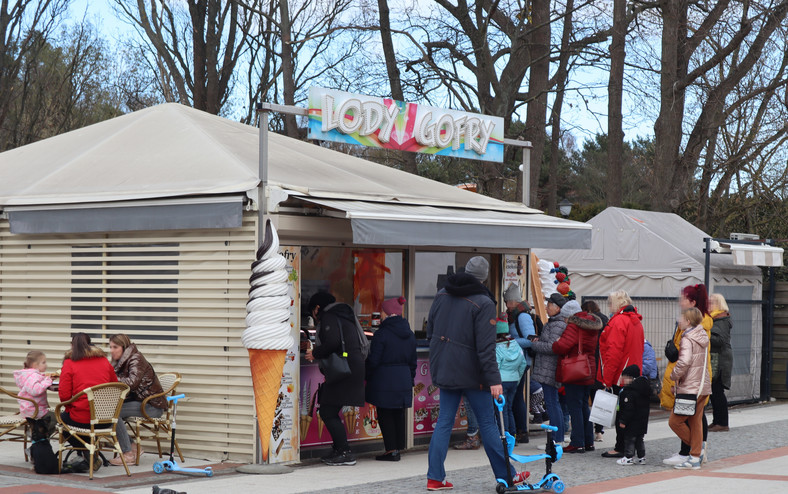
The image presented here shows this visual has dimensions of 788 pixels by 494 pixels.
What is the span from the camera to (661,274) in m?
16.0

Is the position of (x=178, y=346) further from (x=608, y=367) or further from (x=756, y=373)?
(x=756, y=373)

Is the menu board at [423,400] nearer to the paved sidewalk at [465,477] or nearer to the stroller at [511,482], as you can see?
the paved sidewalk at [465,477]

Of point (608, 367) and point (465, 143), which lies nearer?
point (608, 367)

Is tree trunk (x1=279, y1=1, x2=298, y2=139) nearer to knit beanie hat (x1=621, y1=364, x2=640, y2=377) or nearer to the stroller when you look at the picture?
knit beanie hat (x1=621, y1=364, x2=640, y2=377)

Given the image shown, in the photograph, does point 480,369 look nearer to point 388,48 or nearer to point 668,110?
point 388,48

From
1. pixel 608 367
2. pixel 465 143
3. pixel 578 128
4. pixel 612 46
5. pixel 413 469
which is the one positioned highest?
pixel 612 46

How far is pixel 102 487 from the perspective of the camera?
7859 mm

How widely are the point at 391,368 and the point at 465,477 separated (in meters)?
1.36

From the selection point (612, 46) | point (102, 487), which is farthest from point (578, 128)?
point (102, 487)

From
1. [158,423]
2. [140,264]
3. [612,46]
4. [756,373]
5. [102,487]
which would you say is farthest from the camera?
[612,46]

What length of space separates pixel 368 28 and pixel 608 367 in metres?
12.8

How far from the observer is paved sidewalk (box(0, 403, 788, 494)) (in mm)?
7934

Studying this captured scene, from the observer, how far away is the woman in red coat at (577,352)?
9.93 metres

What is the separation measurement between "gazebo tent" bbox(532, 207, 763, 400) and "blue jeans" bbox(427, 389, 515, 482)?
25.6 ft
